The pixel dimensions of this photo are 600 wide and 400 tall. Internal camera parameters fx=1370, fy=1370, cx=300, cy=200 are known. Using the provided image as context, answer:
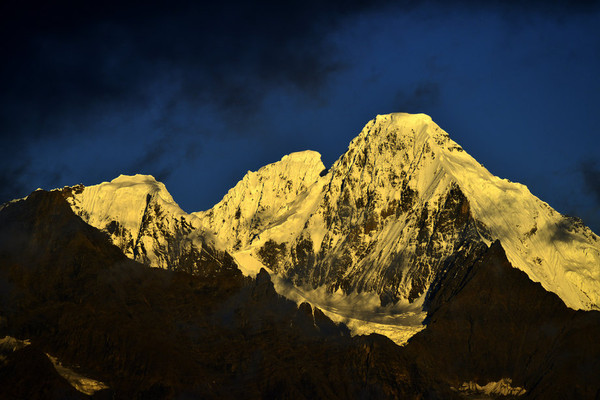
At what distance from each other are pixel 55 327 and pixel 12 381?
52.5ft

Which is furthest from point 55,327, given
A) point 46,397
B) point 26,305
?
point 46,397

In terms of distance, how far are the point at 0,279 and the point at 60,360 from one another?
15.1m

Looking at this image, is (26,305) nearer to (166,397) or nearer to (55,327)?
(55,327)

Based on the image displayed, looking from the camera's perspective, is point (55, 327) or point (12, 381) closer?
point (12, 381)

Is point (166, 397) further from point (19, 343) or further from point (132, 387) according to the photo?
point (19, 343)

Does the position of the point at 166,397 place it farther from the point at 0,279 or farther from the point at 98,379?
the point at 0,279

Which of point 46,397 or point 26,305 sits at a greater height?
point 26,305

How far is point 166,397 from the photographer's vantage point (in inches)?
7800

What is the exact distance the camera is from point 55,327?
199375 mm

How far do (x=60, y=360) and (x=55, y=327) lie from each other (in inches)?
230

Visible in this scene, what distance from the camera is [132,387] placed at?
19625 centimetres

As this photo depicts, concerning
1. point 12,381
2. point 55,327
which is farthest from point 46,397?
point 55,327

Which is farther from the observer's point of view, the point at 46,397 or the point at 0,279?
the point at 0,279

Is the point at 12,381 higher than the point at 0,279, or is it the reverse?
the point at 0,279
